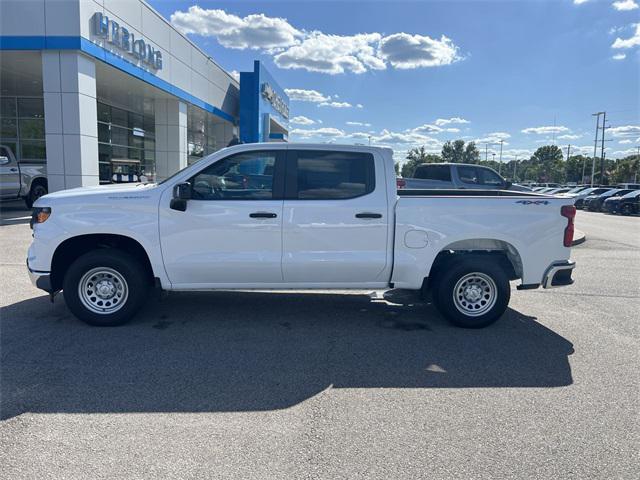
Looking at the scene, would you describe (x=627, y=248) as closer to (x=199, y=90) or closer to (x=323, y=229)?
(x=323, y=229)

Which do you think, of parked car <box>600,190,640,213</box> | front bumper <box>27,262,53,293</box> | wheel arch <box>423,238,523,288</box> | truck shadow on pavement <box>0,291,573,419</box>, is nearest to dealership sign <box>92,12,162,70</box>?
truck shadow on pavement <box>0,291,573,419</box>

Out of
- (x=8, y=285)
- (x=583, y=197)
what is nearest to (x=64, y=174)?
(x=8, y=285)

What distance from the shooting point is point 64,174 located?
1488 cm

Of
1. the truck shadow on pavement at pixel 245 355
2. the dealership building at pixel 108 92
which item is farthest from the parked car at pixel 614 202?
the truck shadow on pavement at pixel 245 355

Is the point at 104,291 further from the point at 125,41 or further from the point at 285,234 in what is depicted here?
the point at 125,41

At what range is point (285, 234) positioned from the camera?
5.40 meters

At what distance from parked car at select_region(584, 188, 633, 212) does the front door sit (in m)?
33.8

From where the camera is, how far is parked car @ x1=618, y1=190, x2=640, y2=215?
1175 inches

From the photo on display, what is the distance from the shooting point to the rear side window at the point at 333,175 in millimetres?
5516

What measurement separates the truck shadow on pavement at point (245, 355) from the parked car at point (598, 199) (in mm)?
31937

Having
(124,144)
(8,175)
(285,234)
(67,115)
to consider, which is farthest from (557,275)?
(124,144)

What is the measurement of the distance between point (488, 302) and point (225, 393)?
3.28 meters

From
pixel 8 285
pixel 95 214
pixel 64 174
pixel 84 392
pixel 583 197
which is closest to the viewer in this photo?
pixel 84 392

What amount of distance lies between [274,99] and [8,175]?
22.2 m
